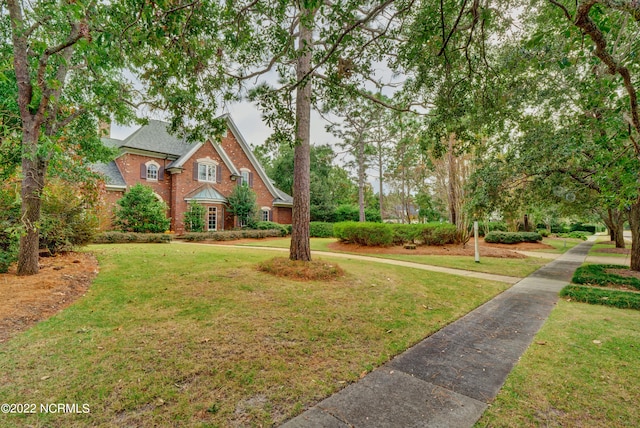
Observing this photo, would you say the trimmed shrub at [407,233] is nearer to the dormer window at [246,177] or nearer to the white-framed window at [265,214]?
the white-framed window at [265,214]

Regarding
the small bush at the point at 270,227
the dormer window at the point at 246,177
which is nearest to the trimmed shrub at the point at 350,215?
the small bush at the point at 270,227

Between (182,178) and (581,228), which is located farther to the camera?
(581,228)

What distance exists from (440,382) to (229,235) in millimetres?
18377

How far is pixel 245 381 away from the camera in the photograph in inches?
114

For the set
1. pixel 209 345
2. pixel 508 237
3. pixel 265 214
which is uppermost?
pixel 265 214

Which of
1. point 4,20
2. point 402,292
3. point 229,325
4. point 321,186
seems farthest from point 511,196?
point 321,186

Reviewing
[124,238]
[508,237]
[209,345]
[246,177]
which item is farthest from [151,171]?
[508,237]

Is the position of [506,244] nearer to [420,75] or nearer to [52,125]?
[420,75]

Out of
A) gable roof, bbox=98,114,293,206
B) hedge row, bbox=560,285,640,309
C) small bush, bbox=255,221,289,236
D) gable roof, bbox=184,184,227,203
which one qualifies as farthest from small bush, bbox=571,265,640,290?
gable roof, bbox=184,184,227,203

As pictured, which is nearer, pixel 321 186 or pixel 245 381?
pixel 245 381

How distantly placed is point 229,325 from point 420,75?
223 inches

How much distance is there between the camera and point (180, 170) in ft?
70.6

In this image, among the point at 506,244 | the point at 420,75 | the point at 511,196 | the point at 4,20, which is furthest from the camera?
the point at 506,244

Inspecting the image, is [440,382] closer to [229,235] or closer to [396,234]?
[396,234]
